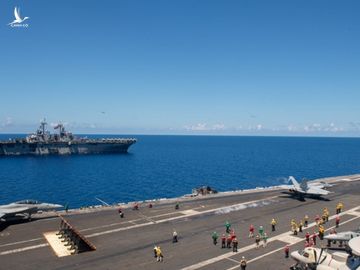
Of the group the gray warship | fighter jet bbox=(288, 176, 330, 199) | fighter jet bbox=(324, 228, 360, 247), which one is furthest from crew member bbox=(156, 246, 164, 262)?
the gray warship

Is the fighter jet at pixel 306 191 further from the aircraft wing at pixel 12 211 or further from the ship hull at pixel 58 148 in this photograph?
the ship hull at pixel 58 148

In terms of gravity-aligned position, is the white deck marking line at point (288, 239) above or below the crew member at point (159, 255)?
below

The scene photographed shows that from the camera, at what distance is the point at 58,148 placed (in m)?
178

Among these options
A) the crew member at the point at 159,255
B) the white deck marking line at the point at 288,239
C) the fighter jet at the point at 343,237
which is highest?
the fighter jet at the point at 343,237

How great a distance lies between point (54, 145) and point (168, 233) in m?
154

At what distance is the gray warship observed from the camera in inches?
6831

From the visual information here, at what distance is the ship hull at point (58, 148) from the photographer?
568 feet

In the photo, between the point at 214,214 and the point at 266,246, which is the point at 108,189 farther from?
the point at 266,246

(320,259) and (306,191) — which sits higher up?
(320,259)

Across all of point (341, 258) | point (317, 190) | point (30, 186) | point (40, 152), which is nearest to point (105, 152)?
point (40, 152)

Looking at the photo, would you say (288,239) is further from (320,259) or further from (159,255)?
(159,255)

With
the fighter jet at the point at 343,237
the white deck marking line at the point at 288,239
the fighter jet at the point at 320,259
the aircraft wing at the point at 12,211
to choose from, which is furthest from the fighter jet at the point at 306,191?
the aircraft wing at the point at 12,211

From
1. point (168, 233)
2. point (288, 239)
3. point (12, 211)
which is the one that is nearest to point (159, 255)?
point (168, 233)

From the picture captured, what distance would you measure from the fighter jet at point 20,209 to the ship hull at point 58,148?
139139mm
